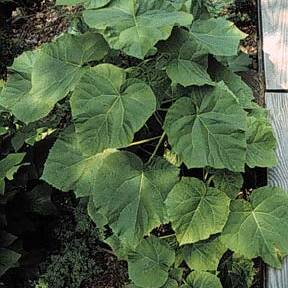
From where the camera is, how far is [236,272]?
284cm

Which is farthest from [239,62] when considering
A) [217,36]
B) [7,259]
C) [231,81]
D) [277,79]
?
[7,259]

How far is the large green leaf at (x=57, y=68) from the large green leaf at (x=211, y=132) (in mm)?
388

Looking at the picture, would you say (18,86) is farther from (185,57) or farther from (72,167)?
(185,57)

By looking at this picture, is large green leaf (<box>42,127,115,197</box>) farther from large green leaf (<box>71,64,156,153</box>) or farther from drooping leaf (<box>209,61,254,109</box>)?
drooping leaf (<box>209,61,254,109</box>)

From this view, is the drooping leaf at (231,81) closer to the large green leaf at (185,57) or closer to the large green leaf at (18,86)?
the large green leaf at (185,57)

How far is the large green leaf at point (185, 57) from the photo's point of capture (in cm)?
252

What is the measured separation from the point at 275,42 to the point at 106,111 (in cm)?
127

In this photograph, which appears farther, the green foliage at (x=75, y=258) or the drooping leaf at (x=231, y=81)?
the green foliage at (x=75, y=258)

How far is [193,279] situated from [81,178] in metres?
0.62

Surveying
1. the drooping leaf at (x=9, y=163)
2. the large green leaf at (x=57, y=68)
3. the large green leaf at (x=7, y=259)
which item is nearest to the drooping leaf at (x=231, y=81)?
the large green leaf at (x=57, y=68)

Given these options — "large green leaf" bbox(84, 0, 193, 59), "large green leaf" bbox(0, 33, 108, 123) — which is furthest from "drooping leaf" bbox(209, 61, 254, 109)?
"large green leaf" bbox(0, 33, 108, 123)

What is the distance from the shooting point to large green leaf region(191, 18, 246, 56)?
2.61 m

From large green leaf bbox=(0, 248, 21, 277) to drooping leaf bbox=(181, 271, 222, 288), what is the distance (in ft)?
2.55

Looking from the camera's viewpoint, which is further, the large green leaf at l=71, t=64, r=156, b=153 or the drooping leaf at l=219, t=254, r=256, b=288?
the drooping leaf at l=219, t=254, r=256, b=288
